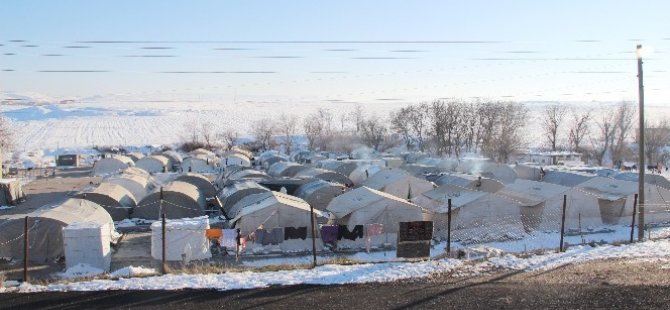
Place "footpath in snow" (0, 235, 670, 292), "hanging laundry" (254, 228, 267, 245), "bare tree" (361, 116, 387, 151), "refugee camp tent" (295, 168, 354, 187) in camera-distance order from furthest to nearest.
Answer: "bare tree" (361, 116, 387, 151) → "refugee camp tent" (295, 168, 354, 187) → "hanging laundry" (254, 228, 267, 245) → "footpath in snow" (0, 235, 670, 292)

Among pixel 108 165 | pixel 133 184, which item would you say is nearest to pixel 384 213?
pixel 133 184

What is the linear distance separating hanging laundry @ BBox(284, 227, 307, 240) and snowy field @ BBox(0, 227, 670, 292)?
6306mm

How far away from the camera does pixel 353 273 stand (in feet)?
32.1

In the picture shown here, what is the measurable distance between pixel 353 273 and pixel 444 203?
11348 millimetres

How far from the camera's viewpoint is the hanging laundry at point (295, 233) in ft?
56.5

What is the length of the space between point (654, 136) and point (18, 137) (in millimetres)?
105383

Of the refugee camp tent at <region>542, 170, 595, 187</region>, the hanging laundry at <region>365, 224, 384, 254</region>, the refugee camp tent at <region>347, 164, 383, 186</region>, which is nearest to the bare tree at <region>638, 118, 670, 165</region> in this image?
the refugee camp tent at <region>542, 170, 595, 187</region>

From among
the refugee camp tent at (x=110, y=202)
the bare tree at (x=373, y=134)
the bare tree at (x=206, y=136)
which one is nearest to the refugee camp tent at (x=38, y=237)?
the refugee camp tent at (x=110, y=202)

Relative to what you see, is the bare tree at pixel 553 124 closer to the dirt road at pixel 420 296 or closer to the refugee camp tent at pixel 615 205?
the refugee camp tent at pixel 615 205

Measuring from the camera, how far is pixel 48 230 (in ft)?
52.5

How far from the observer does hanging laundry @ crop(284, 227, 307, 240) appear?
56.5 ft

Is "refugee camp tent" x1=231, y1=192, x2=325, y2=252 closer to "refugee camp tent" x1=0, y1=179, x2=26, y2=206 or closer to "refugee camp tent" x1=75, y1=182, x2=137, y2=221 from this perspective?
"refugee camp tent" x1=75, y1=182, x2=137, y2=221

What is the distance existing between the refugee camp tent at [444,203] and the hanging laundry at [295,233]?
433cm

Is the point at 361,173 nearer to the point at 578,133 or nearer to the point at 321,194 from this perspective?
the point at 321,194
